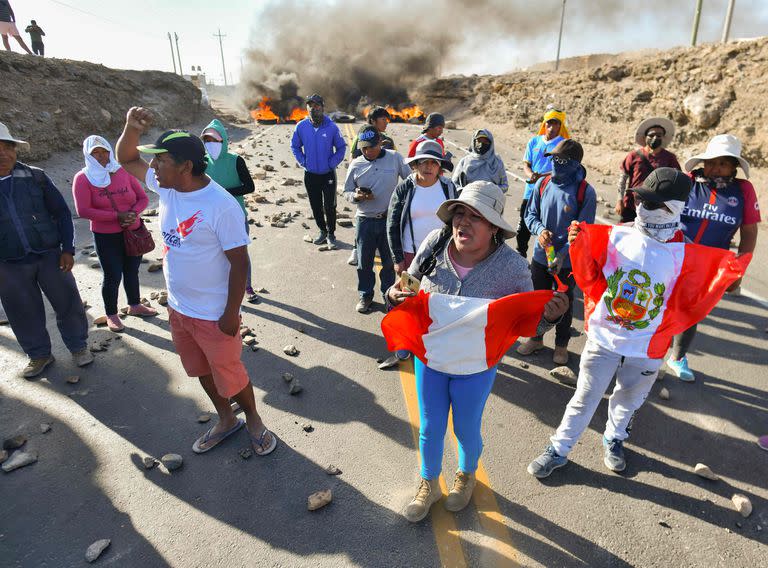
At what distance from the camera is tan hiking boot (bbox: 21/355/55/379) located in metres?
4.13

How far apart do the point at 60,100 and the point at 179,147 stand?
14990 millimetres

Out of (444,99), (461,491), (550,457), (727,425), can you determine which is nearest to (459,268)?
(461,491)

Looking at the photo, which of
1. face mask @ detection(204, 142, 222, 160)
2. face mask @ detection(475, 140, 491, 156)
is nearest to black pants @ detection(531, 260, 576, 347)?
face mask @ detection(475, 140, 491, 156)

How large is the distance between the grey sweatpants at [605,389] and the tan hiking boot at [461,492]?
698 millimetres

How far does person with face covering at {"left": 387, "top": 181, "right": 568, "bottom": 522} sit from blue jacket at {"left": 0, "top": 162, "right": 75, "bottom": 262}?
335cm

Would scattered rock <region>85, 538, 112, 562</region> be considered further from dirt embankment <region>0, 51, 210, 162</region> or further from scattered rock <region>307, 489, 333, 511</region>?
dirt embankment <region>0, 51, 210, 162</region>

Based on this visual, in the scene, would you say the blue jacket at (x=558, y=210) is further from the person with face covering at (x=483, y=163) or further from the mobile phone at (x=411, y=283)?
the mobile phone at (x=411, y=283)

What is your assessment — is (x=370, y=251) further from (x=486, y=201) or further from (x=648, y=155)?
(x=648, y=155)

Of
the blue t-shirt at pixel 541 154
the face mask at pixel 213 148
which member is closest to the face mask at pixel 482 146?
the blue t-shirt at pixel 541 154

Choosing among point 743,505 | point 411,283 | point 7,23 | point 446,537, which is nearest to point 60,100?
point 7,23

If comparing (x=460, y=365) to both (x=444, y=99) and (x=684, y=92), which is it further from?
(x=444, y=99)

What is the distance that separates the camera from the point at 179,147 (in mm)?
2611

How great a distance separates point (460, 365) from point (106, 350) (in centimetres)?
395

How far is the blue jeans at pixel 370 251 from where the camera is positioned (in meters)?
5.07
